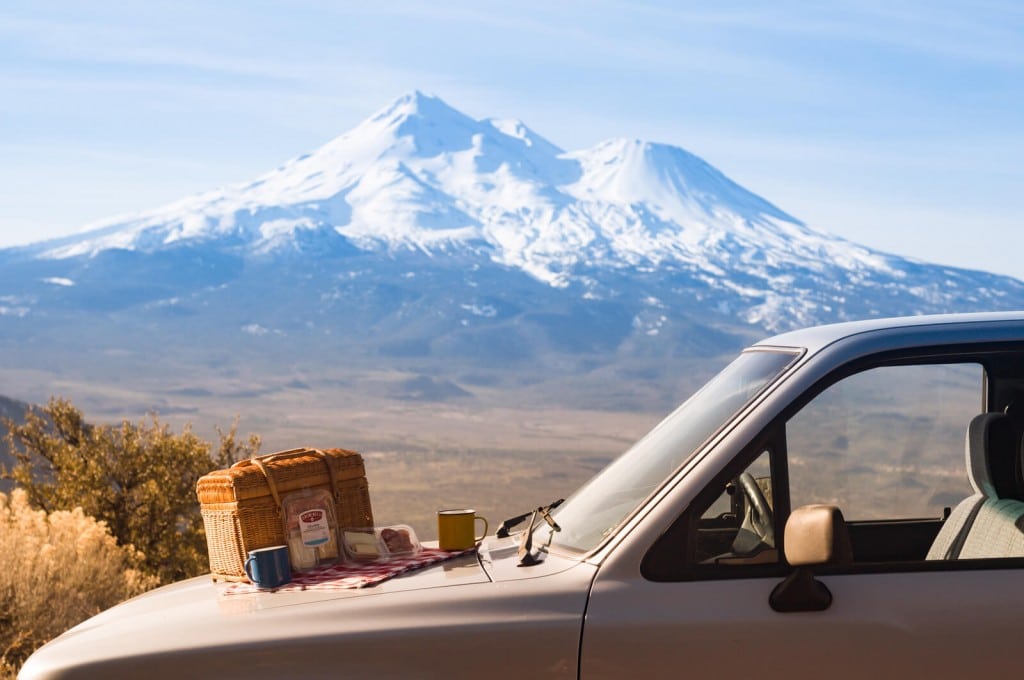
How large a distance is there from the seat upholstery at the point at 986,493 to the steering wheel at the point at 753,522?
23.2 inches

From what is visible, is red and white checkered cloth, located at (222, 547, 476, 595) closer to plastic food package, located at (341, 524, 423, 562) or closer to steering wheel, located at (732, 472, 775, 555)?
plastic food package, located at (341, 524, 423, 562)

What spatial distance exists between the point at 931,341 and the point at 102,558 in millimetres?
6939

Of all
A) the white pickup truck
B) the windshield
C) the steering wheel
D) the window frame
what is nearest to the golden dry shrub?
the white pickup truck

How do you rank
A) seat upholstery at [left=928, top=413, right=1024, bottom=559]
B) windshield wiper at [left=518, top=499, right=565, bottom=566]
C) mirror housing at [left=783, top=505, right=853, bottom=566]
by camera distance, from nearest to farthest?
mirror housing at [left=783, top=505, right=853, bottom=566] < windshield wiper at [left=518, top=499, right=565, bottom=566] < seat upholstery at [left=928, top=413, right=1024, bottom=559]

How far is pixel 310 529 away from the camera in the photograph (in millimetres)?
3873

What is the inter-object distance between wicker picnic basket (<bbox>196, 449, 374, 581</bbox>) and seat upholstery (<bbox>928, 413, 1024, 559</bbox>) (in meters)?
1.77

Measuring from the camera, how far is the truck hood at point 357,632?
122 inches

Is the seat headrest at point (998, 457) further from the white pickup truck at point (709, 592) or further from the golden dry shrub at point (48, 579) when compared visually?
the golden dry shrub at point (48, 579)

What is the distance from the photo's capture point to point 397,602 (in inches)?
127

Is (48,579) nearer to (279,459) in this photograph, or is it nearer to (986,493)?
(279,459)

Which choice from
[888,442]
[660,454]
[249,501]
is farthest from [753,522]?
[249,501]

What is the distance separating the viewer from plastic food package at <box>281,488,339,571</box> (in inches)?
150

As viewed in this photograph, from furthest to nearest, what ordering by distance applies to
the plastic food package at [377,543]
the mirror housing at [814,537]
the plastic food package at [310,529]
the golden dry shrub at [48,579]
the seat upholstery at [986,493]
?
the golden dry shrub at [48,579]
the plastic food package at [377,543]
the plastic food package at [310,529]
the seat upholstery at [986,493]
the mirror housing at [814,537]

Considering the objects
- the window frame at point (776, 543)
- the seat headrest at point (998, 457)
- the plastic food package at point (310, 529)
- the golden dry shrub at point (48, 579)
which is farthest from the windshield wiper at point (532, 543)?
the golden dry shrub at point (48, 579)
